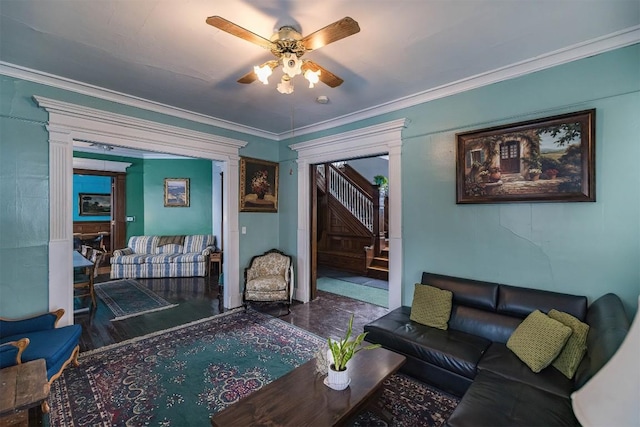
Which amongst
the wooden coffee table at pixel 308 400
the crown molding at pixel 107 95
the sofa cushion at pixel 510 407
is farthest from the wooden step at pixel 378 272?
the sofa cushion at pixel 510 407

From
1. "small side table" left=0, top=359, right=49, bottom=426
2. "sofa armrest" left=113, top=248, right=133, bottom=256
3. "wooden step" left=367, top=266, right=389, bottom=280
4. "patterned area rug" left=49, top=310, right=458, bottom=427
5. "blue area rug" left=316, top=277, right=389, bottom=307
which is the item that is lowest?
"patterned area rug" left=49, top=310, right=458, bottom=427

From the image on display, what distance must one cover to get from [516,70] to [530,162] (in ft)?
2.95

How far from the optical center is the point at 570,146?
241cm

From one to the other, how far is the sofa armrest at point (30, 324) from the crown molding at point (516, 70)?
4048mm

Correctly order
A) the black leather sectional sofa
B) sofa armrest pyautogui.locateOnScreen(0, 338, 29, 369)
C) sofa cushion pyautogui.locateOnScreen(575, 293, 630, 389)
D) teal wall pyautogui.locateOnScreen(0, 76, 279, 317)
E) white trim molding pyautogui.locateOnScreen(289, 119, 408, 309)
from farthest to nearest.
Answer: white trim molding pyautogui.locateOnScreen(289, 119, 408, 309)
teal wall pyautogui.locateOnScreen(0, 76, 279, 317)
sofa armrest pyautogui.locateOnScreen(0, 338, 29, 369)
the black leather sectional sofa
sofa cushion pyautogui.locateOnScreen(575, 293, 630, 389)

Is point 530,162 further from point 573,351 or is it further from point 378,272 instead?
point 378,272

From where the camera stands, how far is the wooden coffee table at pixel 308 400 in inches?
59.1

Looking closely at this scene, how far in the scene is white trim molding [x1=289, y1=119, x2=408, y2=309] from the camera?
3.52 meters

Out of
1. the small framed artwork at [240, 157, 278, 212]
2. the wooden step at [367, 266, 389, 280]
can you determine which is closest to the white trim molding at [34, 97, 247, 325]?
the small framed artwork at [240, 157, 278, 212]

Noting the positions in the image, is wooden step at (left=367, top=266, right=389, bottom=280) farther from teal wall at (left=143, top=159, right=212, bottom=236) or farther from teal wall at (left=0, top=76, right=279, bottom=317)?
teal wall at (left=0, top=76, right=279, bottom=317)

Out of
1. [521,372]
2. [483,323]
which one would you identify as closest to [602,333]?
[521,372]

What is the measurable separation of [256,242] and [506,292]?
3.58 m

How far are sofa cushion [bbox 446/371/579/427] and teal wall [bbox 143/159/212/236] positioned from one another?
7.22 meters

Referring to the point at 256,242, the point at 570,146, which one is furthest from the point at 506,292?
the point at 256,242
